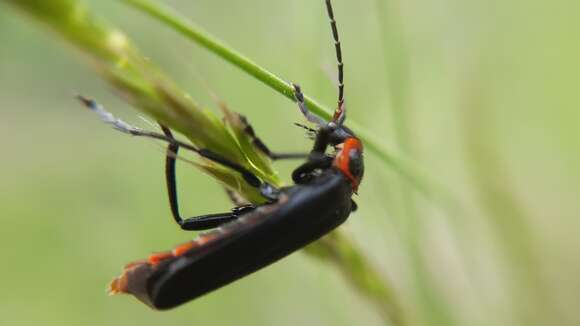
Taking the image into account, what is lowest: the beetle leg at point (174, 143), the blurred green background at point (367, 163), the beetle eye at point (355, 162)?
the blurred green background at point (367, 163)

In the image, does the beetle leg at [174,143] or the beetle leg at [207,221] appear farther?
the beetle leg at [207,221]

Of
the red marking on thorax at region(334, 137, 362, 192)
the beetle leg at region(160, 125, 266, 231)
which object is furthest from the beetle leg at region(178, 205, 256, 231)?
the red marking on thorax at region(334, 137, 362, 192)

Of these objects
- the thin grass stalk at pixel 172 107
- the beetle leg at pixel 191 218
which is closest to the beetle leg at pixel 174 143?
the thin grass stalk at pixel 172 107

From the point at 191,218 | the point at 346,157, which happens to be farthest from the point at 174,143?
the point at 346,157

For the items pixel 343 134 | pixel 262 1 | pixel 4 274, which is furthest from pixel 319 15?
pixel 4 274

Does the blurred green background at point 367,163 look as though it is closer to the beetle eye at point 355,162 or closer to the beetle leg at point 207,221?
the beetle eye at point 355,162

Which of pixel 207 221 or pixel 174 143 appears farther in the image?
pixel 207 221

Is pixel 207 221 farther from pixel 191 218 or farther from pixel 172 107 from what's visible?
pixel 172 107
